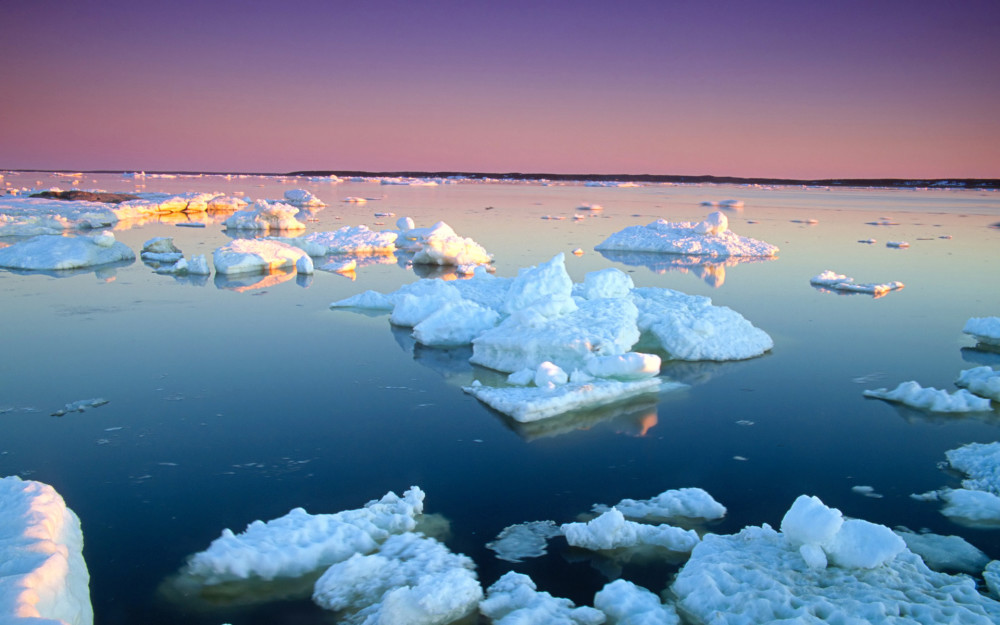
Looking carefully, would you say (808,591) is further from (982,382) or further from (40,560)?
(982,382)

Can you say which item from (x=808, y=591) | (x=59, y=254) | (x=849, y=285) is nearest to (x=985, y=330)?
(x=849, y=285)

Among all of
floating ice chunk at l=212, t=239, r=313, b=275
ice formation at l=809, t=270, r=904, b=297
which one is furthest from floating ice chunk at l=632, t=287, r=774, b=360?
floating ice chunk at l=212, t=239, r=313, b=275

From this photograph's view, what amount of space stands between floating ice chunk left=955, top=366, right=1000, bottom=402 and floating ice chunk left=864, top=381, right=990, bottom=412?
0.16m

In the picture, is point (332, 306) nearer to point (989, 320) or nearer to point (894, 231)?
point (989, 320)

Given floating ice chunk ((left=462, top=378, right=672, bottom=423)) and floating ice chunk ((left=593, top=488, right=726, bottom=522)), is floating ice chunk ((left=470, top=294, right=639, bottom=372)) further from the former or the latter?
floating ice chunk ((left=593, top=488, right=726, bottom=522))

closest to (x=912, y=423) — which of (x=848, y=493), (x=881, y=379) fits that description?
(x=881, y=379)

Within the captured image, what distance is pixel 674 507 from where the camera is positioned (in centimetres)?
394

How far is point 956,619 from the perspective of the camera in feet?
8.97

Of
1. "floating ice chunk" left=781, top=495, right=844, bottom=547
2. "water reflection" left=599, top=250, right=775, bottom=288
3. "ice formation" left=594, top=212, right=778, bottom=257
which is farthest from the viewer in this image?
"ice formation" left=594, top=212, right=778, bottom=257

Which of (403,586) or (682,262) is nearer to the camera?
(403,586)

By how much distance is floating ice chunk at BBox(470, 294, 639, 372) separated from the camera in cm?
644

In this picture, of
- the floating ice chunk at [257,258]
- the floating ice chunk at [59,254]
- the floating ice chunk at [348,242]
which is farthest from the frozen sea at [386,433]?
the floating ice chunk at [348,242]

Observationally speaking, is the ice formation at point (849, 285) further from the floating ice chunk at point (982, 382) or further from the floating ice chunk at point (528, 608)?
the floating ice chunk at point (528, 608)

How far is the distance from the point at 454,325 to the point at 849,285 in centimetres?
717
